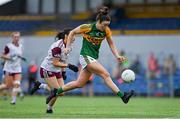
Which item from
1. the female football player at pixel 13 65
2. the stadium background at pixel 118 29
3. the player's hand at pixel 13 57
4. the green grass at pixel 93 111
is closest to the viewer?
the green grass at pixel 93 111

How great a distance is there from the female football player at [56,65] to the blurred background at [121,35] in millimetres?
11482

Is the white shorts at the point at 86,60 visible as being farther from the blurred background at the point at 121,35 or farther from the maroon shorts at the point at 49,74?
the blurred background at the point at 121,35

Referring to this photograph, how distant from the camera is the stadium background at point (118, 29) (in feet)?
122

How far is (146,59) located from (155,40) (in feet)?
6.89

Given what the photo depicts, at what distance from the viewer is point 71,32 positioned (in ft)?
55.1

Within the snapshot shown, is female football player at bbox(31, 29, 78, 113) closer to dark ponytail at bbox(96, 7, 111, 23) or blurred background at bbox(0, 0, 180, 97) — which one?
dark ponytail at bbox(96, 7, 111, 23)

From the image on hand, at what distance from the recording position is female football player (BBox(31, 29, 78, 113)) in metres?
17.5

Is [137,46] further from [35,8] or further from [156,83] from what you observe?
[35,8]

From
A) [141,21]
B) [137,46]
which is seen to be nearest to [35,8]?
[141,21]

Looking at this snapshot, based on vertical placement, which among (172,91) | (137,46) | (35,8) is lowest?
(172,91)

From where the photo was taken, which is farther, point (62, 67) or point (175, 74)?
point (175, 74)

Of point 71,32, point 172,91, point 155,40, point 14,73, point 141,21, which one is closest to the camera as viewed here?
point 71,32

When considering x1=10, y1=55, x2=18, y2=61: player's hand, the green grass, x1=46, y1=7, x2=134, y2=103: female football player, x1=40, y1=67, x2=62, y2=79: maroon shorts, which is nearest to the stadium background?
x1=10, y1=55, x2=18, y2=61: player's hand

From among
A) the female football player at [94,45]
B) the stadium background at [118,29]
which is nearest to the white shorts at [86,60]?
the female football player at [94,45]
